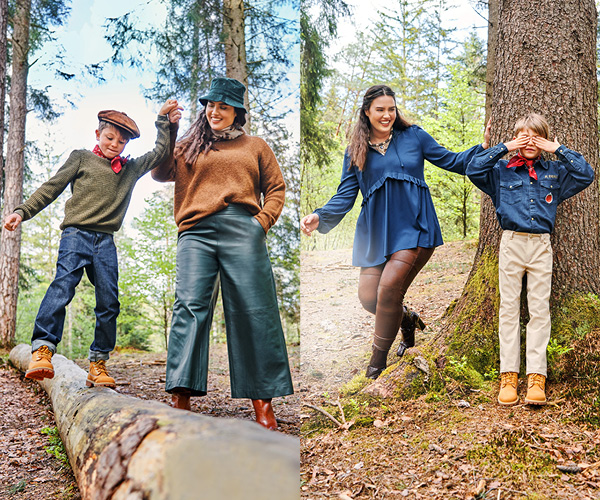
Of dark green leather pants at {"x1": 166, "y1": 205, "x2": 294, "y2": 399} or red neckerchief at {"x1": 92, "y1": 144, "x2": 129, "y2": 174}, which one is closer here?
dark green leather pants at {"x1": 166, "y1": 205, "x2": 294, "y2": 399}

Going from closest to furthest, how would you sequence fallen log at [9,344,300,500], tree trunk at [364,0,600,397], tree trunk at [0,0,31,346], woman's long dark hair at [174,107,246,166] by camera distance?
fallen log at [9,344,300,500] → tree trunk at [364,0,600,397] → woman's long dark hair at [174,107,246,166] → tree trunk at [0,0,31,346]

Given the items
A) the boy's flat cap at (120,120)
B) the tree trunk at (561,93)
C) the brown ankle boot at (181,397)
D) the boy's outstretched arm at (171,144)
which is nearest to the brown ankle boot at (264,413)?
the brown ankle boot at (181,397)

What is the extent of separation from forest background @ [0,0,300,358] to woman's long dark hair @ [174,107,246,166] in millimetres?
228

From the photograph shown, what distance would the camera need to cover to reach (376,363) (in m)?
2.71

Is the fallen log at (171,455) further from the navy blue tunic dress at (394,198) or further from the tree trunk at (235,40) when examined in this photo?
the tree trunk at (235,40)

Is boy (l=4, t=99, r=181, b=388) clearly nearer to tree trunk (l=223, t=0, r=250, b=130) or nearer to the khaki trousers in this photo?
tree trunk (l=223, t=0, r=250, b=130)

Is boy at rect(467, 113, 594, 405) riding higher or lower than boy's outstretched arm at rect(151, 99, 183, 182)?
lower

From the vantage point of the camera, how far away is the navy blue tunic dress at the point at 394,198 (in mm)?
2611

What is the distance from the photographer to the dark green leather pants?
7.65ft

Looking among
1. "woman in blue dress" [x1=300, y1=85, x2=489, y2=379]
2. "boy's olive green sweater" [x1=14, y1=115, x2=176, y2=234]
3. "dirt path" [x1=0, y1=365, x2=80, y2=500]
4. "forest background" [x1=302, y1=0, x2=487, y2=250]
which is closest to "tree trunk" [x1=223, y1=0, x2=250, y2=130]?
"forest background" [x1=302, y1=0, x2=487, y2=250]

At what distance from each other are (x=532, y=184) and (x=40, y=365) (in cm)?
255

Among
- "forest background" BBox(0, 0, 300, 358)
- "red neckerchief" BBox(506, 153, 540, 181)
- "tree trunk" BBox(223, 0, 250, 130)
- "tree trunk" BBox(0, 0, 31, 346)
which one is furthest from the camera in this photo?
"tree trunk" BBox(0, 0, 31, 346)

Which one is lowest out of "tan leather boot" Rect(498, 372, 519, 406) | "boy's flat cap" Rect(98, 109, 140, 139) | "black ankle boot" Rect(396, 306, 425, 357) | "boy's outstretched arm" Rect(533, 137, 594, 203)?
"tan leather boot" Rect(498, 372, 519, 406)

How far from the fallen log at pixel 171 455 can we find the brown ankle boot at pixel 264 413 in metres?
0.20
